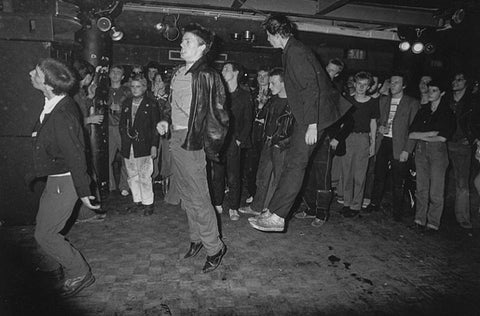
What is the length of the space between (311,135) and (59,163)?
2.50 metres

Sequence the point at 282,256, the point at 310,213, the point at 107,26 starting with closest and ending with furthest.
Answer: the point at 282,256, the point at 310,213, the point at 107,26

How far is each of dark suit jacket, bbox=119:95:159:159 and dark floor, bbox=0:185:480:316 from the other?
1098 mm

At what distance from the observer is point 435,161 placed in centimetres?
529

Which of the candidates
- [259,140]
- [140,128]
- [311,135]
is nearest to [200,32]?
[311,135]

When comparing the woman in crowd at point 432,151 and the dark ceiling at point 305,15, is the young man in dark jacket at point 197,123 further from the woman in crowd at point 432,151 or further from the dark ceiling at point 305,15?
the dark ceiling at point 305,15

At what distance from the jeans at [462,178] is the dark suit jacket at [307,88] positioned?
3.05 m

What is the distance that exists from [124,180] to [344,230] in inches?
166

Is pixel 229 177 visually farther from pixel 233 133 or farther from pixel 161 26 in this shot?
pixel 161 26

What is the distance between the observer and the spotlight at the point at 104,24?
6574mm

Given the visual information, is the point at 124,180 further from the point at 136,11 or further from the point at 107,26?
the point at 136,11

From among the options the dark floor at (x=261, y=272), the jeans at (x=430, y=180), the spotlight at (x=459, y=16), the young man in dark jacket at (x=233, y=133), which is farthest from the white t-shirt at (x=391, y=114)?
the spotlight at (x=459, y=16)

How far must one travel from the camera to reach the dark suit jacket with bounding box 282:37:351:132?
3559mm

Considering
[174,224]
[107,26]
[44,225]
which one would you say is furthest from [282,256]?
[107,26]

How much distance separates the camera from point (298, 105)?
3725 millimetres
